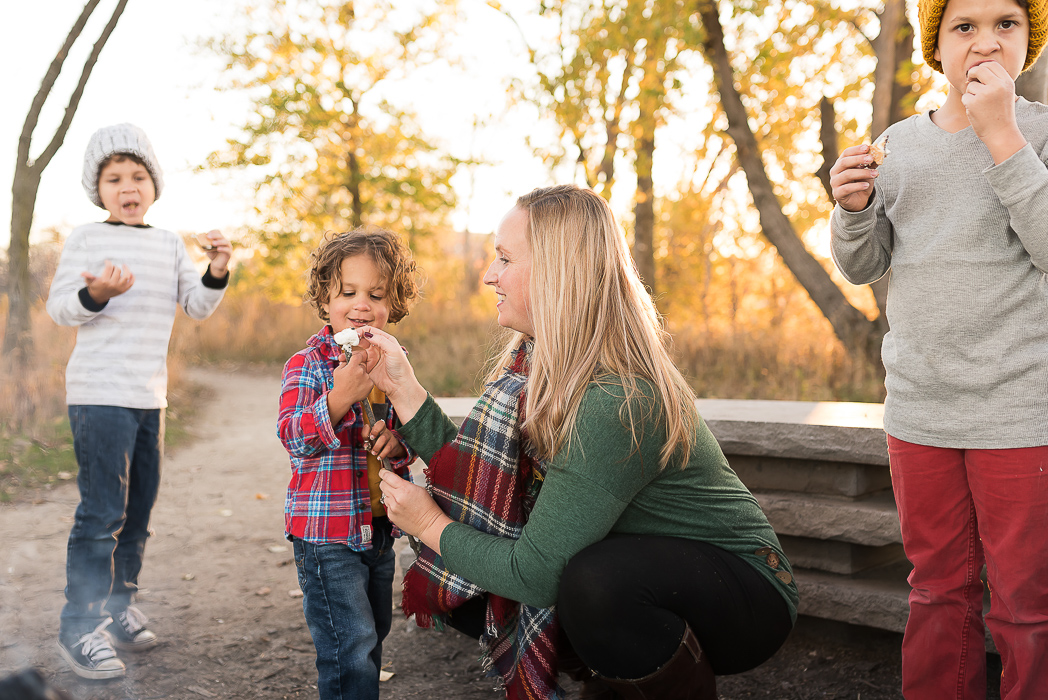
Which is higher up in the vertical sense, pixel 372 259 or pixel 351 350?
pixel 372 259

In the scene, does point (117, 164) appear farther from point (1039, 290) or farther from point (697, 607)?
point (1039, 290)

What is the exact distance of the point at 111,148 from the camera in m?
2.89

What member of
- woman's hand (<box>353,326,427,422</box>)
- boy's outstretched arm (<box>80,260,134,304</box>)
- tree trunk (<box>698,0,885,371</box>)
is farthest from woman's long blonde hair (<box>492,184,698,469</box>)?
tree trunk (<box>698,0,885,371</box>)

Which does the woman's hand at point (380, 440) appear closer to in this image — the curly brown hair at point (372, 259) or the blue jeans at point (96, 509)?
the curly brown hair at point (372, 259)

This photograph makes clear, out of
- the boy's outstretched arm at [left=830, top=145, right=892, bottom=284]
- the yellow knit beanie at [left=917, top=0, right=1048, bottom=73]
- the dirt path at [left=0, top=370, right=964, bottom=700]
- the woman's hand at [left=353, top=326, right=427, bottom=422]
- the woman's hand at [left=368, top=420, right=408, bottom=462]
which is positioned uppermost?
the yellow knit beanie at [left=917, top=0, right=1048, bottom=73]

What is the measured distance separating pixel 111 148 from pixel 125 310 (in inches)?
Result: 22.4

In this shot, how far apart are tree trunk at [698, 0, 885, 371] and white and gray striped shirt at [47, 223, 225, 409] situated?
4.45 meters

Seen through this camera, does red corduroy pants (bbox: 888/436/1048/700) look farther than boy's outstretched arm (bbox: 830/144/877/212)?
No

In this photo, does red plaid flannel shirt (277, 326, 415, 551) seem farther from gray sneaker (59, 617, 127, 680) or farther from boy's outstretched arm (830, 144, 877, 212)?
boy's outstretched arm (830, 144, 877, 212)

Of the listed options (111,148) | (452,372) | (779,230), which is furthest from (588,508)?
(452,372)

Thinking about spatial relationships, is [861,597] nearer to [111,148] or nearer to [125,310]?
[125,310]

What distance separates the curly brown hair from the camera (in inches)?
91.3

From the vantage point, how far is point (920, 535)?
198 cm

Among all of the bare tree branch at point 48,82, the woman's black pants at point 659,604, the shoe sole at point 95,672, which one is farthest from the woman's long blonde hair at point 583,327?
the bare tree branch at point 48,82
